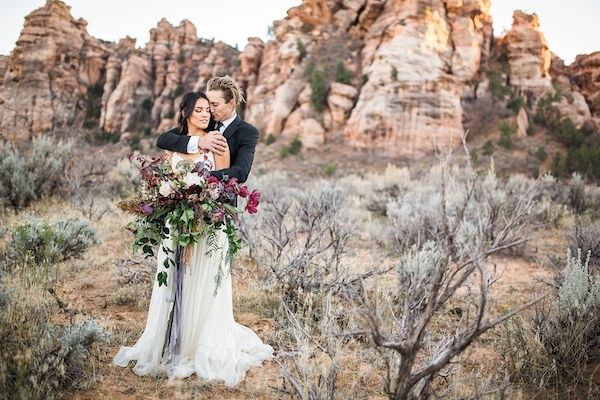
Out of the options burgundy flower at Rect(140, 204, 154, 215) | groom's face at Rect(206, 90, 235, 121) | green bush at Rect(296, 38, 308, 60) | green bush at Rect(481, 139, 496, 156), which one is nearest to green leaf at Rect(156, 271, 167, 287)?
burgundy flower at Rect(140, 204, 154, 215)

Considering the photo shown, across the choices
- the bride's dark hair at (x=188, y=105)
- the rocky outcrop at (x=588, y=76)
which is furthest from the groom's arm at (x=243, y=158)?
the rocky outcrop at (x=588, y=76)

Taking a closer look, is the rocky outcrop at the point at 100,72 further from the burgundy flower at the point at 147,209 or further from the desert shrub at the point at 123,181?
the burgundy flower at the point at 147,209

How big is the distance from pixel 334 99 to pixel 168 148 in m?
26.1

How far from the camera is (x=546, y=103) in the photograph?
2733cm

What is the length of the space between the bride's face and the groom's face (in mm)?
116

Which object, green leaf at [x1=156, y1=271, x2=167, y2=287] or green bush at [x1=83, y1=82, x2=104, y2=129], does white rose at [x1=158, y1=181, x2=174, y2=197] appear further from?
green bush at [x1=83, y1=82, x2=104, y2=129]

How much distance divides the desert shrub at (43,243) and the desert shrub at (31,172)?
303cm

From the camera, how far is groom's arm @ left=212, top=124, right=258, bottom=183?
2.65 m

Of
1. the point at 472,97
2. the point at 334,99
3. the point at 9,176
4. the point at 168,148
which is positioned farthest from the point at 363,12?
the point at 168,148

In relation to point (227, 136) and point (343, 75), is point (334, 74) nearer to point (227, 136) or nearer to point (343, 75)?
point (343, 75)

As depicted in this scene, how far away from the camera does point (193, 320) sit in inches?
110

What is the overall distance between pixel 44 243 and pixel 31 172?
390 cm

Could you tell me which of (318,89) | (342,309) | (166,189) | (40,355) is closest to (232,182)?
(166,189)

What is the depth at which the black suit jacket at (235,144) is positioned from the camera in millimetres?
2627
